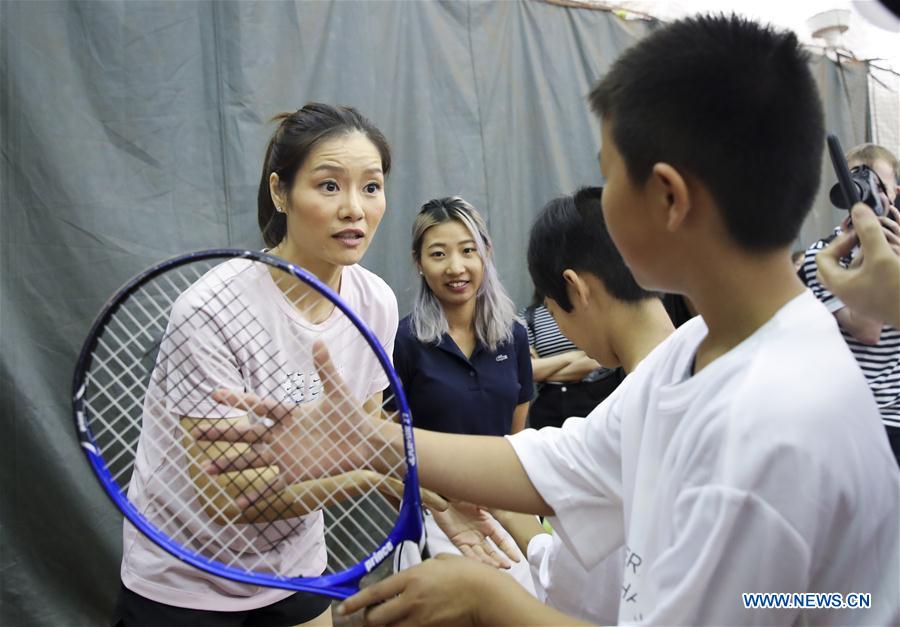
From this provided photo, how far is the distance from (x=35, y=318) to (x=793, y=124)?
3155 millimetres

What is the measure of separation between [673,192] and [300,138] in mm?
1396

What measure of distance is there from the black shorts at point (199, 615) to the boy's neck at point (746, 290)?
149cm

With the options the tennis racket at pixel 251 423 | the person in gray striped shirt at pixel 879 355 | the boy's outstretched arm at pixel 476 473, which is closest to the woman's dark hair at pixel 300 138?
the tennis racket at pixel 251 423

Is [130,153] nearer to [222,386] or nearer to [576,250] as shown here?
[222,386]

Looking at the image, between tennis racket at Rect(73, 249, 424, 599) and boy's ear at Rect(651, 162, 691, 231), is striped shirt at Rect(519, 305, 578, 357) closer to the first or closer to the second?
tennis racket at Rect(73, 249, 424, 599)

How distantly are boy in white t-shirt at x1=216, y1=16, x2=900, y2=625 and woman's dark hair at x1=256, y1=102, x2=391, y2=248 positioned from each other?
1162 mm

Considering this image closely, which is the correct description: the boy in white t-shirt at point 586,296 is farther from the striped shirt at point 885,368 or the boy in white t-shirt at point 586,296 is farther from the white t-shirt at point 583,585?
the striped shirt at point 885,368

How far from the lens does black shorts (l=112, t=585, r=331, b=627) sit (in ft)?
6.31

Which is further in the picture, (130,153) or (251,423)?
(130,153)

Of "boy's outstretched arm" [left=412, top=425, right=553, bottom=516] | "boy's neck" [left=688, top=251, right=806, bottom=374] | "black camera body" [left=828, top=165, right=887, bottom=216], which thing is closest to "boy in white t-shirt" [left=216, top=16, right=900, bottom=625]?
"boy's neck" [left=688, top=251, right=806, bottom=374]

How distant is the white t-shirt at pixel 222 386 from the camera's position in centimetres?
171

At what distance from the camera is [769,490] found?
0.93 metres

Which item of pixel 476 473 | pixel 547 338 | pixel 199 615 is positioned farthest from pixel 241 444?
pixel 547 338

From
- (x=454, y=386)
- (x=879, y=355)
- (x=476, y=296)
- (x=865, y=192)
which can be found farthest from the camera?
(x=476, y=296)
